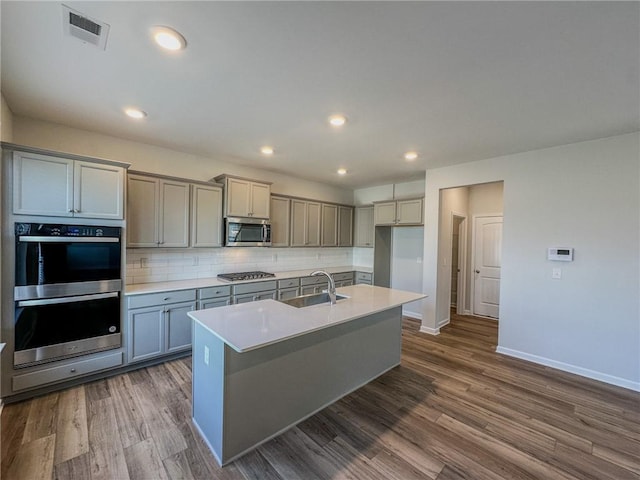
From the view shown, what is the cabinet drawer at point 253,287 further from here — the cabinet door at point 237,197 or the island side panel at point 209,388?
the island side panel at point 209,388

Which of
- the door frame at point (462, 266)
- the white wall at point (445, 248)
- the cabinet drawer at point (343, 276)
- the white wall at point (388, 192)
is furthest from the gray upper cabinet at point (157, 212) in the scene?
the door frame at point (462, 266)

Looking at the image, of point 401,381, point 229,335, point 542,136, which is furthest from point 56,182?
point 542,136

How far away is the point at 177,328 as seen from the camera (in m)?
3.35

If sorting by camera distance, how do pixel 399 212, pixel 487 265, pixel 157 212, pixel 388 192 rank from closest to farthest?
pixel 157 212 < pixel 399 212 < pixel 487 265 < pixel 388 192

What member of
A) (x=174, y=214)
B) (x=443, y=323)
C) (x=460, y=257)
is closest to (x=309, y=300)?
(x=174, y=214)

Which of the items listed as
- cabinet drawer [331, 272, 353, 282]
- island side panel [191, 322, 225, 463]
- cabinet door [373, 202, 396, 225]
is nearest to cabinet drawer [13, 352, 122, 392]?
island side panel [191, 322, 225, 463]

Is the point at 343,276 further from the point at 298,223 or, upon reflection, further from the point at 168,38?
the point at 168,38

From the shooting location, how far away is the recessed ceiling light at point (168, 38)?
158cm

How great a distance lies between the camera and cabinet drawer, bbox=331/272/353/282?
5.38 meters

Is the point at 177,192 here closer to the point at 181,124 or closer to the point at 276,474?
the point at 181,124

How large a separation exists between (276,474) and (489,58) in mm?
3026

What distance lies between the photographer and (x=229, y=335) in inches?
69.5

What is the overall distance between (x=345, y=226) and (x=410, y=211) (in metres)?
1.54

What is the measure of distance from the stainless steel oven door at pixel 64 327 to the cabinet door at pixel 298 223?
9.32ft
